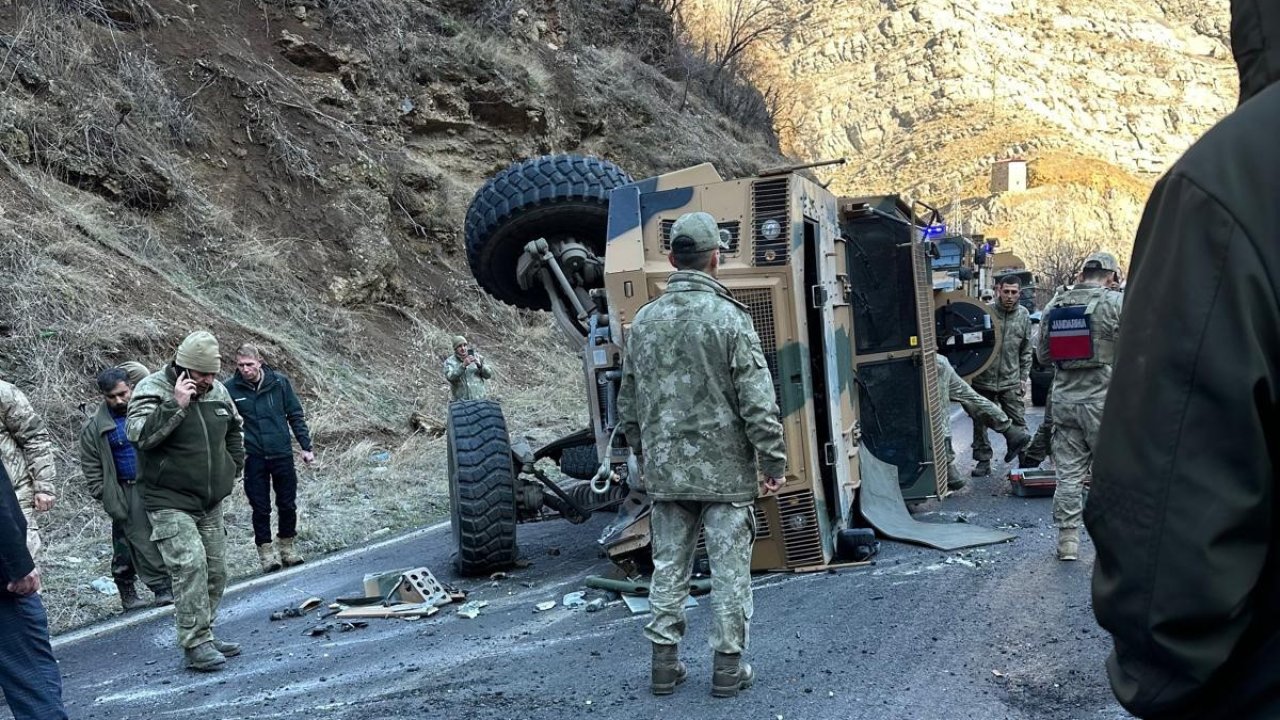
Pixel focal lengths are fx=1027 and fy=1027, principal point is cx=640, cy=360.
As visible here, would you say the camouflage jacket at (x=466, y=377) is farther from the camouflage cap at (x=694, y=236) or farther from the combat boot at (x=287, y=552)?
the camouflage cap at (x=694, y=236)

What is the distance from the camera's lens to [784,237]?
5762mm

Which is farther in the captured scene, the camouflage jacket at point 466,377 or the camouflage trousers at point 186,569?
the camouflage jacket at point 466,377

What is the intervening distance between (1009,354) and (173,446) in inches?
305

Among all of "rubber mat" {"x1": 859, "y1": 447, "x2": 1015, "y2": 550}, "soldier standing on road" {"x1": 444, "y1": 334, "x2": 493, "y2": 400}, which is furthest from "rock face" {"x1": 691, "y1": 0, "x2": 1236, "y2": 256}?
"rubber mat" {"x1": 859, "y1": 447, "x2": 1015, "y2": 550}

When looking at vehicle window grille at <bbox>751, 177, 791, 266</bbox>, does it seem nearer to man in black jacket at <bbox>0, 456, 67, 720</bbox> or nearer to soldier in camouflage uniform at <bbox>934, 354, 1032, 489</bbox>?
soldier in camouflage uniform at <bbox>934, 354, 1032, 489</bbox>

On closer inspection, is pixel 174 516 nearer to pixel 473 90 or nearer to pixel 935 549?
pixel 935 549

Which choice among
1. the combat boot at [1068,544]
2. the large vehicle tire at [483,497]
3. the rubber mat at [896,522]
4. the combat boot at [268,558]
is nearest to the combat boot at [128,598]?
the combat boot at [268,558]

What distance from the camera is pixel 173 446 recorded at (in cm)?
518

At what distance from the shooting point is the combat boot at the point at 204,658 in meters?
5.03

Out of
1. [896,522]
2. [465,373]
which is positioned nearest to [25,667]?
[896,522]

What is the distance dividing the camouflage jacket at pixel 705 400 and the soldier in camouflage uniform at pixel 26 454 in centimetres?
317

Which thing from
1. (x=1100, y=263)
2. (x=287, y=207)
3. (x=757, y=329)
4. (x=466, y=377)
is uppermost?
(x=287, y=207)

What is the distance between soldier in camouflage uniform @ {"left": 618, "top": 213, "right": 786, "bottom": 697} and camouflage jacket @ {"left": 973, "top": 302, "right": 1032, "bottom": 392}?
6.42 m

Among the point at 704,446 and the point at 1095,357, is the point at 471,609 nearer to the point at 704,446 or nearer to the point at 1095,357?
the point at 704,446
